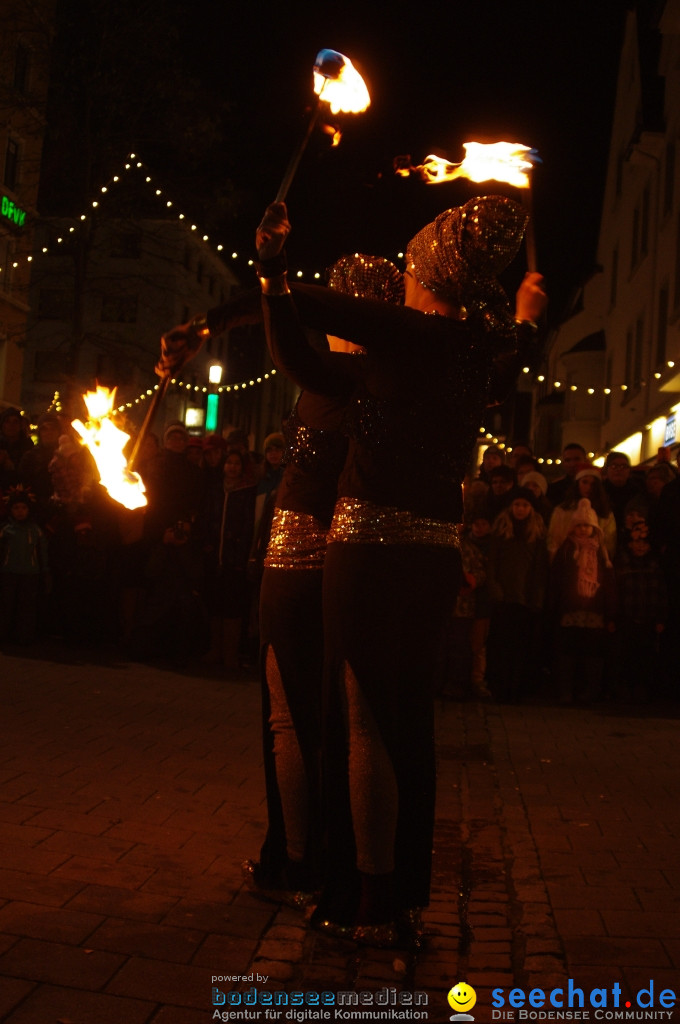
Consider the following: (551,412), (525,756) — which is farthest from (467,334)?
(551,412)

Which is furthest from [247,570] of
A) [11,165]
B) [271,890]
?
[11,165]

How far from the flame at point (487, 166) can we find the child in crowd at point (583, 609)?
23.7 feet

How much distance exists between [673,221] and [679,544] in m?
14.5

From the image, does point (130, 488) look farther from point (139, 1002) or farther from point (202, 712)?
point (202, 712)

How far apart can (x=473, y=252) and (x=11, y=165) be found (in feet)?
98.6

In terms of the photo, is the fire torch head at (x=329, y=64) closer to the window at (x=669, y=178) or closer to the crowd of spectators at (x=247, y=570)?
the crowd of spectators at (x=247, y=570)

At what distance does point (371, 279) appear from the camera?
14.3 ft

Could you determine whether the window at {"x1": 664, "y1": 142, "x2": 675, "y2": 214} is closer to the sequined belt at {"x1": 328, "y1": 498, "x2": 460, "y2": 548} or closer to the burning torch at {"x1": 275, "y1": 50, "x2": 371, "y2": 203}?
the burning torch at {"x1": 275, "y1": 50, "x2": 371, "y2": 203}

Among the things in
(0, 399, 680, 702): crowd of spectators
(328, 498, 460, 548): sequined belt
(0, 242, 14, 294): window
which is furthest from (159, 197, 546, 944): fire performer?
(0, 242, 14, 294): window

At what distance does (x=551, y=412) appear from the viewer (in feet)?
153

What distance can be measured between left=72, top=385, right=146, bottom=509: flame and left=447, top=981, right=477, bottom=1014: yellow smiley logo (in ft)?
6.65

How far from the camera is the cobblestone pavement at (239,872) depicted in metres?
3.58

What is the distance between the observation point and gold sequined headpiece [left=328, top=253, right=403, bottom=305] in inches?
172

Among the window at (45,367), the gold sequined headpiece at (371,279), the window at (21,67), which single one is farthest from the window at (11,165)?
the gold sequined headpiece at (371,279)
